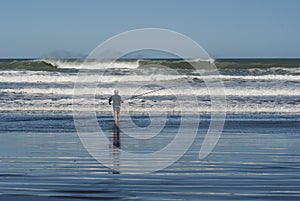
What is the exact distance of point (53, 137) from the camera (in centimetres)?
1983

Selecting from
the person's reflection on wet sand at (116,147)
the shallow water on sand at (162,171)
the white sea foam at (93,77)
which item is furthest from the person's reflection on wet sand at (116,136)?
the white sea foam at (93,77)

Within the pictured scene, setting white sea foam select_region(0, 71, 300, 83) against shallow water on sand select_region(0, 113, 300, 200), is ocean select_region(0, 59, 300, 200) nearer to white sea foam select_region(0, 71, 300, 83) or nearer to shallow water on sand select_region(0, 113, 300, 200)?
shallow water on sand select_region(0, 113, 300, 200)

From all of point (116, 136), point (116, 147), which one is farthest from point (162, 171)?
point (116, 136)

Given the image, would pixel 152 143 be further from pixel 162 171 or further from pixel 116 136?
pixel 162 171

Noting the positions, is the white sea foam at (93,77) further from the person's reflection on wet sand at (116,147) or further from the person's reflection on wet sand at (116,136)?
the person's reflection on wet sand at (116,147)

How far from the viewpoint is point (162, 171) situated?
13.2 meters

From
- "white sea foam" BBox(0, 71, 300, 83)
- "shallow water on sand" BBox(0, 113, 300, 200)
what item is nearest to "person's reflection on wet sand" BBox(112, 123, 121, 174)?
"shallow water on sand" BBox(0, 113, 300, 200)

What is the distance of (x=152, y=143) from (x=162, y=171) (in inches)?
208

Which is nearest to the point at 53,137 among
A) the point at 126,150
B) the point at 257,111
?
the point at 126,150

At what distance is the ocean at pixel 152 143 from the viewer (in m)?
11.2

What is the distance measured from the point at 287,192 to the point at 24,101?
26.2 meters

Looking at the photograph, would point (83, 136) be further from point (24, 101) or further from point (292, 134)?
point (24, 101)

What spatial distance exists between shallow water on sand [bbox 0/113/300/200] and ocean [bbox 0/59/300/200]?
17mm

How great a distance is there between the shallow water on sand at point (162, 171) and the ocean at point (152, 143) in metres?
0.02
